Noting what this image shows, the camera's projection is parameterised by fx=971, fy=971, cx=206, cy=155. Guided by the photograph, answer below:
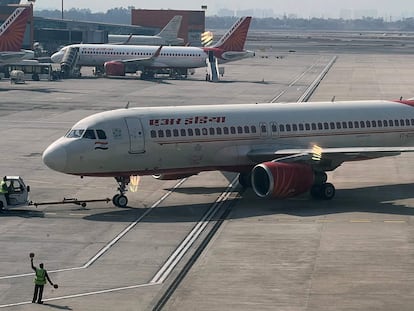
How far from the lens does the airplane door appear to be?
45.1 m

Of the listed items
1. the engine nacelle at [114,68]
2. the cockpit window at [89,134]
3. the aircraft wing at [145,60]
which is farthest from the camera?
the engine nacelle at [114,68]

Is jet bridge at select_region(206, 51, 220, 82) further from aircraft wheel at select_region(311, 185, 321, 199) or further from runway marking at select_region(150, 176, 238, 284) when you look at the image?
aircraft wheel at select_region(311, 185, 321, 199)

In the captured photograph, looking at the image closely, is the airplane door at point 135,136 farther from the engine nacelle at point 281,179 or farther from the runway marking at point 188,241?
the engine nacelle at point 281,179

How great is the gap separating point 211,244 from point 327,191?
1033 cm

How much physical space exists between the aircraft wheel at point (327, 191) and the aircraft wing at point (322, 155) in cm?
125

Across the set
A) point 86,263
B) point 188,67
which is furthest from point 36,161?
point 188,67

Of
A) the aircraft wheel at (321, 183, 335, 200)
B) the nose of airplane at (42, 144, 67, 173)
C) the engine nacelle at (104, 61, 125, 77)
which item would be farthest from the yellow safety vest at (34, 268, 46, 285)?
the engine nacelle at (104, 61, 125, 77)

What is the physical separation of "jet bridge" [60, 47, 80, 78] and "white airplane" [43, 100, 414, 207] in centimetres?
8494

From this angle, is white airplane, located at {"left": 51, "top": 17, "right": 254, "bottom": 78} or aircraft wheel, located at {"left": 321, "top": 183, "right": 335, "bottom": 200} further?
white airplane, located at {"left": 51, "top": 17, "right": 254, "bottom": 78}

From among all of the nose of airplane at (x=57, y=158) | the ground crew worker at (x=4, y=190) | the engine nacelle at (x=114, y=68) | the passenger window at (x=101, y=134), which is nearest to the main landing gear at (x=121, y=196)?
the passenger window at (x=101, y=134)

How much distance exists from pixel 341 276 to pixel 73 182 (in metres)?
22.0

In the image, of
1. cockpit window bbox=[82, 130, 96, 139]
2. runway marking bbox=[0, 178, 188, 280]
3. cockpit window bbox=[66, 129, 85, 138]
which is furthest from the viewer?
cockpit window bbox=[66, 129, 85, 138]

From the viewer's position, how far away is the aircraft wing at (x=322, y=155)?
4659 centimetres

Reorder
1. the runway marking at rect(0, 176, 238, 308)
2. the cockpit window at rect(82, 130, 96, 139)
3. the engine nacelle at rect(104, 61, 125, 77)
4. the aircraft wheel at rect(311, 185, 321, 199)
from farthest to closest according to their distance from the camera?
1. the engine nacelle at rect(104, 61, 125, 77)
2. the aircraft wheel at rect(311, 185, 321, 199)
3. the cockpit window at rect(82, 130, 96, 139)
4. the runway marking at rect(0, 176, 238, 308)
